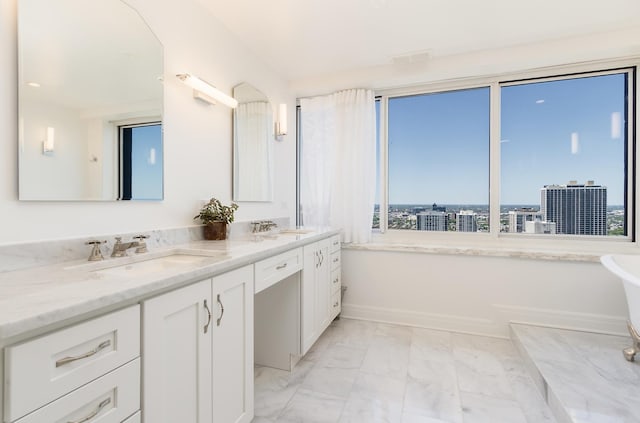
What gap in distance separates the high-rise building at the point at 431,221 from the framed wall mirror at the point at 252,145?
155cm

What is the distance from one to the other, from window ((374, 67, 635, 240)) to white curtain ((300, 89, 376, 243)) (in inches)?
11.3

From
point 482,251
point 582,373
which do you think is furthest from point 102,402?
point 482,251

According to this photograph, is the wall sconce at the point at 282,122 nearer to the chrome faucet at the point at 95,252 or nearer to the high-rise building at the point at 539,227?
the chrome faucet at the point at 95,252

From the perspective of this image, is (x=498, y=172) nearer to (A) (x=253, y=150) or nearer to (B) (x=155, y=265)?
(A) (x=253, y=150)

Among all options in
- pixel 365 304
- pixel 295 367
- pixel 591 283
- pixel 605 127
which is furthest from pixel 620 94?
pixel 295 367

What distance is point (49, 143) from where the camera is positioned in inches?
48.1

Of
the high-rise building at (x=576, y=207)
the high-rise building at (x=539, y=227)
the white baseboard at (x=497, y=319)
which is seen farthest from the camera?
A: the high-rise building at (x=539, y=227)

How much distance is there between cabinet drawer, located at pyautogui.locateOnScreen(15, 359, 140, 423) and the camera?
27.9 inches

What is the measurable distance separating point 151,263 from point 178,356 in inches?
20.4

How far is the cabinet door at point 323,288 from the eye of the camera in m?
2.38

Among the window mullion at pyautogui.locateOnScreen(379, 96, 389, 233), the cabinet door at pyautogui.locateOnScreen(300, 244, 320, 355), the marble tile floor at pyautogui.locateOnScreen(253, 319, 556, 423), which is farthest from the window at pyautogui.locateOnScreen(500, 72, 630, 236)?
the cabinet door at pyautogui.locateOnScreen(300, 244, 320, 355)

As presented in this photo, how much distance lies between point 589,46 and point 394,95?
154 cm

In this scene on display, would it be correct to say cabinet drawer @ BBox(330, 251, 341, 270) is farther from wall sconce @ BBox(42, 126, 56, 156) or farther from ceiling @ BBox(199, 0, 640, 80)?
wall sconce @ BBox(42, 126, 56, 156)

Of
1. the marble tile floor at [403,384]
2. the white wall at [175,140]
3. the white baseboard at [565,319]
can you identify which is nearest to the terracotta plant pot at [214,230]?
the white wall at [175,140]
